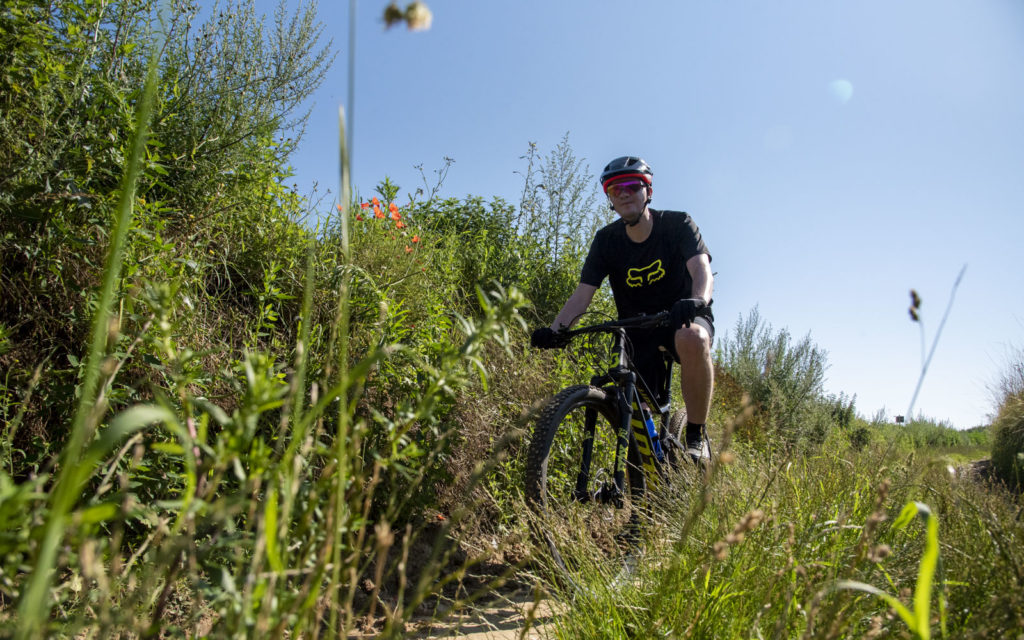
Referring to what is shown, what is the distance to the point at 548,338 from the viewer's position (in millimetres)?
3271

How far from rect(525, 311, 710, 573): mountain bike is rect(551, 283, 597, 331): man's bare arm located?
0.37 metres

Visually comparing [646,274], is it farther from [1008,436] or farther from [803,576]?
[1008,436]

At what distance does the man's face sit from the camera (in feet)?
12.6

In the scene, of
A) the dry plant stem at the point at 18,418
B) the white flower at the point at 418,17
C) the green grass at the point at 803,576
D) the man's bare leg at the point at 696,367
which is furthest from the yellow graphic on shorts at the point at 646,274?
the white flower at the point at 418,17

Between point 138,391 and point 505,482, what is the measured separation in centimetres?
199

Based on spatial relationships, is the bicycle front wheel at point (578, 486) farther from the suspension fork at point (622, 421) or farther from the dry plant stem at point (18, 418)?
the dry plant stem at point (18, 418)

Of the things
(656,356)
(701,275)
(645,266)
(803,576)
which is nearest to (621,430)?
(656,356)

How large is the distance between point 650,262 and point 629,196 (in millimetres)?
462

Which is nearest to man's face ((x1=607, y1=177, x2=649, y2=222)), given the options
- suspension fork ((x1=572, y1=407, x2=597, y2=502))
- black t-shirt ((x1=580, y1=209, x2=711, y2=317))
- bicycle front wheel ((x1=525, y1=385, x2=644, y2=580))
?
black t-shirt ((x1=580, y1=209, x2=711, y2=317))

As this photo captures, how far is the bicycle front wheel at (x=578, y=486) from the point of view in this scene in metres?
2.50

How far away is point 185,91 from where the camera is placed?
3088 mm

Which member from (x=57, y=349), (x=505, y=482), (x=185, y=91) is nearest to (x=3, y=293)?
(x=57, y=349)

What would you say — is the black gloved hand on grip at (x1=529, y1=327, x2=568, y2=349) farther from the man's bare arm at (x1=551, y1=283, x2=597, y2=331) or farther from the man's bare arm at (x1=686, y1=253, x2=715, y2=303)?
the man's bare arm at (x1=686, y1=253, x2=715, y2=303)

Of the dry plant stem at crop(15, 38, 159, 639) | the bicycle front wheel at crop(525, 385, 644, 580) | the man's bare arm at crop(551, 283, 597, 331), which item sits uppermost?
the man's bare arm at crop(551, 283, 597, 331)
